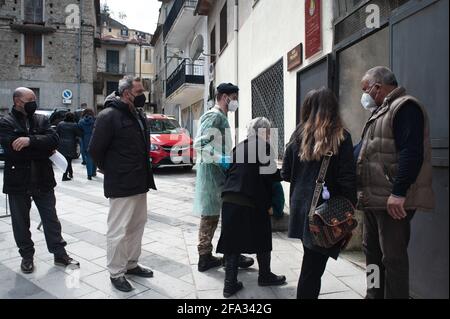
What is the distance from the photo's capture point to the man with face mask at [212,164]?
3.66m

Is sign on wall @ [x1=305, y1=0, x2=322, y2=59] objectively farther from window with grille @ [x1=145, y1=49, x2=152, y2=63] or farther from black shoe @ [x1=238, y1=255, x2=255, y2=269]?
window with grille @ [x1=145, y1=49, x2=152, y2=63]

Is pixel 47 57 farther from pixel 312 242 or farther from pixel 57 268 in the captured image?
pixel 312 242

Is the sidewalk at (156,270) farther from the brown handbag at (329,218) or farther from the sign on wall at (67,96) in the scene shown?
the sign on wall at (67,96)

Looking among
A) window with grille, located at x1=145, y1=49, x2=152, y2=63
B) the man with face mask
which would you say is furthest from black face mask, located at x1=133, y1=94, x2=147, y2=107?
window with grille, located at x1=145, y1=49, x2=152, y2=63

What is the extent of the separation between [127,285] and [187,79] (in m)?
12.8

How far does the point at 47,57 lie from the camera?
23.8m

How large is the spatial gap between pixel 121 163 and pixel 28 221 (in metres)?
1.29

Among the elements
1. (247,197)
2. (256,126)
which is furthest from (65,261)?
(256,126)

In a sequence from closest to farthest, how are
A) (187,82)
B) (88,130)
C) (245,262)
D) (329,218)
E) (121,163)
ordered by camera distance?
(329,218)
(121,163)
(245,262)
(88,130)
(187,82)

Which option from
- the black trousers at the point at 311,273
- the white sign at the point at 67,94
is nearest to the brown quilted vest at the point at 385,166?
the black trousers at the point at 311,273

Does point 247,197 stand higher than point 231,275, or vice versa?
point 247,197

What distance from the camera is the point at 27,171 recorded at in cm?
370

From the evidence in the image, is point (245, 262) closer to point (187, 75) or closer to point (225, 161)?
point (225, 161)

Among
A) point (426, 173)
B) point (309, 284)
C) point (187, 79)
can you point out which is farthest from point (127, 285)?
point (187, 79)
